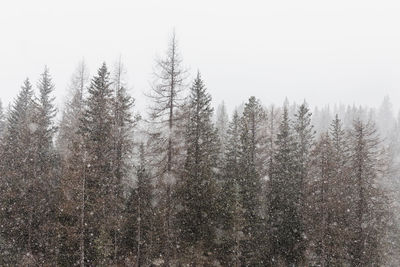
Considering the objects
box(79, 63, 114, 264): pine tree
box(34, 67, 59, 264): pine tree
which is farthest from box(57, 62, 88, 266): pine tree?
box(34, 67, 59, 264): pine tree

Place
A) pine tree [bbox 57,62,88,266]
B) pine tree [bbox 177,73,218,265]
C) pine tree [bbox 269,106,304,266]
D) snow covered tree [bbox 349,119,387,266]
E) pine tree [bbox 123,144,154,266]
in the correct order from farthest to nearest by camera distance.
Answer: pine tree [bbox 269,106,304,266] → pine tree [bbox 123,144,154,266] → snow covered tree [bbox 349,119,387,266] → pine tree [bbox 177,73,218,265] → pine tree [bbox 57,62,88,266]

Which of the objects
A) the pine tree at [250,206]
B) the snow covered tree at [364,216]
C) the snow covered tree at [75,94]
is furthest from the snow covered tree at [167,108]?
the snow covered tree at [364,216]

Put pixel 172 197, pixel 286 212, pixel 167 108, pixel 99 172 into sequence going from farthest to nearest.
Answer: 1. pixel 286 212
2. pixel 172 197
3. pixel 99 172
4. pixel 167 108

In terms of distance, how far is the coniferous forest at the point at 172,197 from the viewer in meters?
18.3

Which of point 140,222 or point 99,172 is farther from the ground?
point 99,172

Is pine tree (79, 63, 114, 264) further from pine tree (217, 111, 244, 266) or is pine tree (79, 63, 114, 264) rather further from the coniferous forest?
pine tree (217, 111, 244, 266)

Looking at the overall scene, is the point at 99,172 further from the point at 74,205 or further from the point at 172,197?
the point at 172,197

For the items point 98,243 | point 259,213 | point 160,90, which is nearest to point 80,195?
point 98,243

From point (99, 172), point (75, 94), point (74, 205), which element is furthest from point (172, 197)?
point (75, 94)

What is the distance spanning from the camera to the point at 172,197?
2031cm

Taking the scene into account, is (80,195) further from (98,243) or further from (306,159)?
(306,159)

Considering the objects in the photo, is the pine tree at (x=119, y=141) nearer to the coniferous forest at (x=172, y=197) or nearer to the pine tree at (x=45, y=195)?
the coniferous forest at (x=172, y=197)

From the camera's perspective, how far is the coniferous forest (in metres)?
18.3

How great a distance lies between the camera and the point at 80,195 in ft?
54.8
